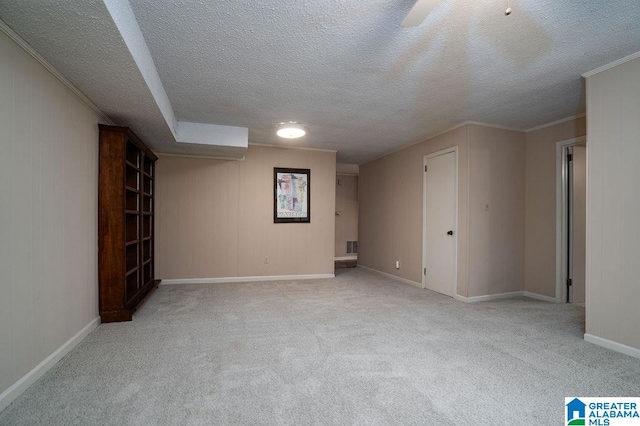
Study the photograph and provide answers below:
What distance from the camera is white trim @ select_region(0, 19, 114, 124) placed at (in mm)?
1772

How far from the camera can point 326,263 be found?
5812mm

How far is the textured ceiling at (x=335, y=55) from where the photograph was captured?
188cm

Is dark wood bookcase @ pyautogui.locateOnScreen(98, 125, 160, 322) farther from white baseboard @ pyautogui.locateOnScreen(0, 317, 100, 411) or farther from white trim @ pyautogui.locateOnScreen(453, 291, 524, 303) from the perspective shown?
white trim @ pyautogui.locateOnScreen(453, 291, 524, 303)

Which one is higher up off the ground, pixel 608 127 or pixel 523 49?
pixel 523 49

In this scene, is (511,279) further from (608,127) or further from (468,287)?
(608,127)

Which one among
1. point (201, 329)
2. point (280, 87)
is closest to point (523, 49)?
point (280, 87)

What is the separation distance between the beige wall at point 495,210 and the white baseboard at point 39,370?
4206 millimetres

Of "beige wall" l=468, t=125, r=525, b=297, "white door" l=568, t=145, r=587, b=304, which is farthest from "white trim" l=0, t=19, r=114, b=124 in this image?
"white door" l=568, t=145, r=587, b=304

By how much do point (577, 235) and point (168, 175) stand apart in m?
5.85

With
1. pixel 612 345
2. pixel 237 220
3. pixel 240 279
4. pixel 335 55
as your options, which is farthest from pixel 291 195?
pixel 612 345

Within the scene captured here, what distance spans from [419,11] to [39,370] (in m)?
3.17

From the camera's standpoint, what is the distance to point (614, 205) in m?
2.57

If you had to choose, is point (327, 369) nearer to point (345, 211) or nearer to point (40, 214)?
point (40, 214)

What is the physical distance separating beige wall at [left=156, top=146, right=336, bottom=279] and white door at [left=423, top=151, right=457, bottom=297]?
1.74 metres
